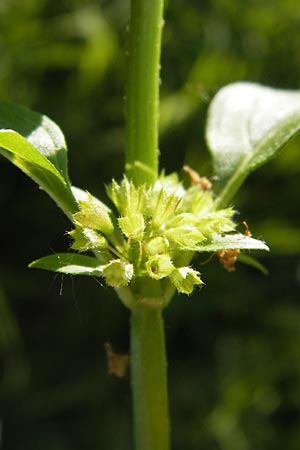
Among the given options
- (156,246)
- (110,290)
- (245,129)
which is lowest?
(156,246)

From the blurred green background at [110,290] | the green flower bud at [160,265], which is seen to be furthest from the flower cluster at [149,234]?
the blurred green background at [110,290]

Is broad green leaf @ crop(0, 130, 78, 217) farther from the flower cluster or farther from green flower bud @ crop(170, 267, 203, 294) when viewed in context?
green flower bud @ crop(170, 267, 203, 294)

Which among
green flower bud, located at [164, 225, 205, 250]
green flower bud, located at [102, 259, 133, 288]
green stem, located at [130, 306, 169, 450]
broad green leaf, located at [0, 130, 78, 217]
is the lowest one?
green stem, located at [130, 306, 169, 450]

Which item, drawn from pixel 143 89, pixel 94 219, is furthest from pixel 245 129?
pixel 94 219

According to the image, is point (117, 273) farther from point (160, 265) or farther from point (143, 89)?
point (143, 89)

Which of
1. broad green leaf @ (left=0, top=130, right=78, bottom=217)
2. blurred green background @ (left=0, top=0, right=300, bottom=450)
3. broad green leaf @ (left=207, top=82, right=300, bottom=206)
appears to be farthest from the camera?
blurred green background @ (left=0, top=0, right=300, bottom=450)

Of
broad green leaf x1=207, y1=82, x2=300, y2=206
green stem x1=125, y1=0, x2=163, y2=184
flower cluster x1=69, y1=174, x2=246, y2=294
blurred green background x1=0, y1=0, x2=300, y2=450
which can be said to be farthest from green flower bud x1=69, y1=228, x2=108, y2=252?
blurred green background x1=0, y1=0, x2=300, y2=450

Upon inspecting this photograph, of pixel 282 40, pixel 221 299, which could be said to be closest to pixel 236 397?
pixel 221 299
